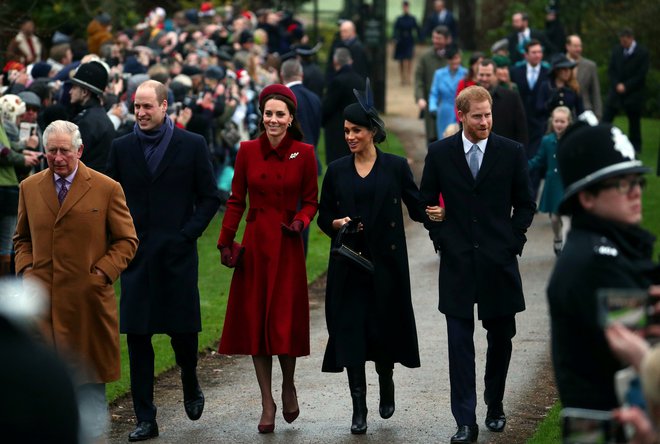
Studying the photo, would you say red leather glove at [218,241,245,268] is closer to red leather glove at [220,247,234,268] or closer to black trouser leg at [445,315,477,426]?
red leather glove at [220,247,234,268]

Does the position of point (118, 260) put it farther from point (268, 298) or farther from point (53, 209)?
point (268, 298)

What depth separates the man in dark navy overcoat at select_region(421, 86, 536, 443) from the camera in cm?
871

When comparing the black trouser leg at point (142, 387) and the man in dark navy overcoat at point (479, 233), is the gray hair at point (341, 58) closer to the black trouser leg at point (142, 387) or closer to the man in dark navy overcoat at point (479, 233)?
the man in dark navy overcoat at point (479, 233)

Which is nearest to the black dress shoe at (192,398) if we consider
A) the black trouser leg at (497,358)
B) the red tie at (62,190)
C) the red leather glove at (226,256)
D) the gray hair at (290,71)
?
the red leather glove at (226,256)

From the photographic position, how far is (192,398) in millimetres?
9133

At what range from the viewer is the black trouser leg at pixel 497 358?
8875mm

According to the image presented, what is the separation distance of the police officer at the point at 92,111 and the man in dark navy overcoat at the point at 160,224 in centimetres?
181

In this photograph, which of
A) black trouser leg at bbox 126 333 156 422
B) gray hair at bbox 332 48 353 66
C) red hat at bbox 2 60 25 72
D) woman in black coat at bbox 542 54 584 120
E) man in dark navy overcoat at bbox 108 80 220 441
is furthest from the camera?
gray hair at bbox 332 48 353 66

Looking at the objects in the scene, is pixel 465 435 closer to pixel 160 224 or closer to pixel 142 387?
pixel 142 387

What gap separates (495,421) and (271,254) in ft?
5.74

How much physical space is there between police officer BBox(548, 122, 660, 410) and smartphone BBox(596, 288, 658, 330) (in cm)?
32

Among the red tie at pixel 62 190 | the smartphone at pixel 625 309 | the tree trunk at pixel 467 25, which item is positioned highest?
the smartphone at pixel 625 309

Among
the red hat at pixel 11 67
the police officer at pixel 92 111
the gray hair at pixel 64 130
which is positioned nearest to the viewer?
the gray hair at pixel 64 130

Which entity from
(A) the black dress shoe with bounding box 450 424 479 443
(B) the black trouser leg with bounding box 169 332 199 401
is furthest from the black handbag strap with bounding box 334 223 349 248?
(A) the black dress shoe with bounding box 450 424 479 443
